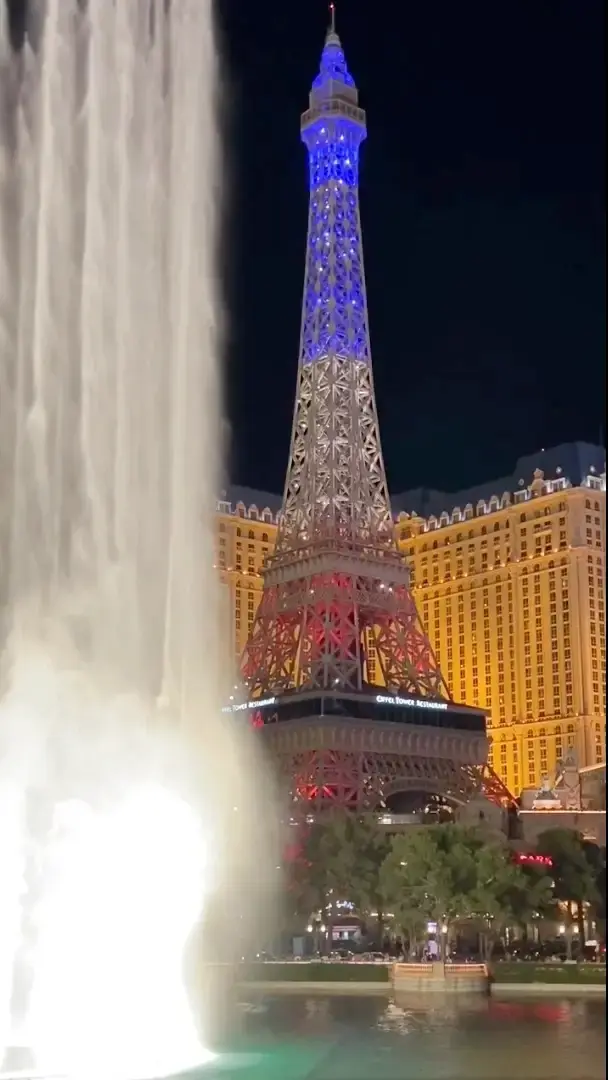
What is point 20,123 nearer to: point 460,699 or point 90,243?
point 90,243

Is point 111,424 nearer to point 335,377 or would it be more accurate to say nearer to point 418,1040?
point 418,1040

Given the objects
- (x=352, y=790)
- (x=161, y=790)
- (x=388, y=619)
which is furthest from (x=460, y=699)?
(x=161, y=790)

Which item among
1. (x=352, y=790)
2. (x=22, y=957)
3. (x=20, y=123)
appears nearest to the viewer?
(x=22, y=957)

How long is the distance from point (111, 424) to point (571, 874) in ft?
114

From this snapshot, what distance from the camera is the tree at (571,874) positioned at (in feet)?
186

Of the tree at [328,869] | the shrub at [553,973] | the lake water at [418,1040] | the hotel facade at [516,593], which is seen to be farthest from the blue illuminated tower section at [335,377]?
the lake water at [418,1040]

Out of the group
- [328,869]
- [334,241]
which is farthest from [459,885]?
[334,241]

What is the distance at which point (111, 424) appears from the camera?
32188 millimetres

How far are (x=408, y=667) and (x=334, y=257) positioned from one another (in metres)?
28.5

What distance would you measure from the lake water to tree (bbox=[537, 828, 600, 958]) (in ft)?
60.3

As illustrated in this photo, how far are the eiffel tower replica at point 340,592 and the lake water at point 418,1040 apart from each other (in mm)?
39161

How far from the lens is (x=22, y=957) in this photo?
24.1 m

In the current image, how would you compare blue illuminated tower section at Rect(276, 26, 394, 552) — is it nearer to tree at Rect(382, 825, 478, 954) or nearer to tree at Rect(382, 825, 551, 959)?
tree at Rect(382, 825, 551, 959)

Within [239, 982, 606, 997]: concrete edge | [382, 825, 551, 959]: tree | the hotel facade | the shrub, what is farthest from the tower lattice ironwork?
the shrub
